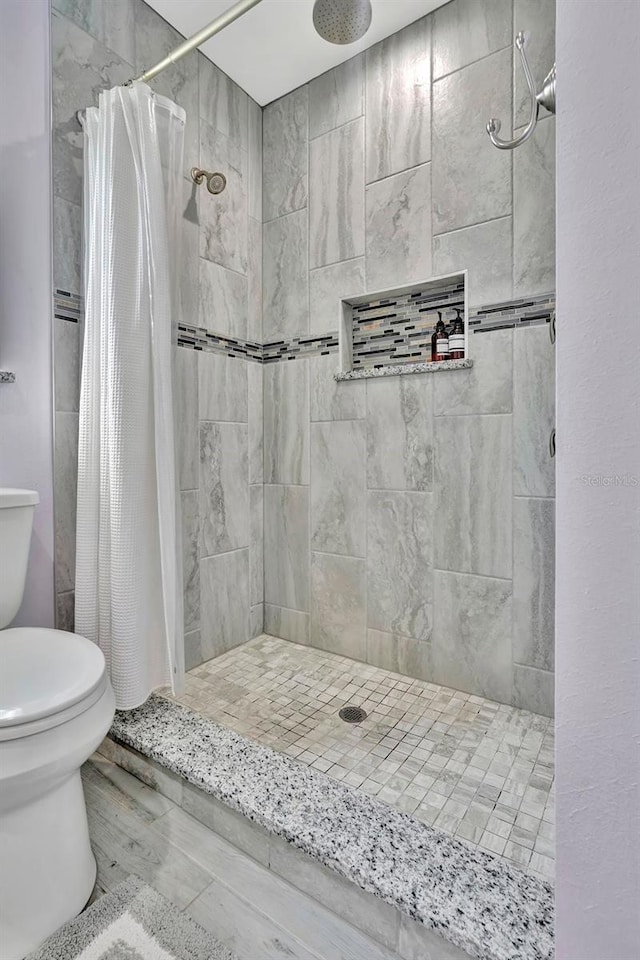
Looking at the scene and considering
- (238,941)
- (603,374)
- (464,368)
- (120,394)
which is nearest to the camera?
(603,374)

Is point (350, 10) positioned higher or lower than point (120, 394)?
higher

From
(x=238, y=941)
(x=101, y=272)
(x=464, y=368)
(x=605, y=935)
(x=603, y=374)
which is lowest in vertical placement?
(x=238, y=941)

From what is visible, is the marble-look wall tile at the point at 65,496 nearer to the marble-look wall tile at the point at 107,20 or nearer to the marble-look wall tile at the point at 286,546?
the marble-look wall tile at the point at 286,546

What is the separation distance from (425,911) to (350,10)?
2.40 m

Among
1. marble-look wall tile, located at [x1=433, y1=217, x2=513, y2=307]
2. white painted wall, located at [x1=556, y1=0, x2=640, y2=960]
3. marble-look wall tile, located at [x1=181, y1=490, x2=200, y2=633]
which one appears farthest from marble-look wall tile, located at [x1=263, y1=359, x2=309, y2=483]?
white painted wall, located at [x1=556, y1=0, x2=640, y2=960]

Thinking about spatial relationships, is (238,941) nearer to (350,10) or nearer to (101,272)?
(101,272)

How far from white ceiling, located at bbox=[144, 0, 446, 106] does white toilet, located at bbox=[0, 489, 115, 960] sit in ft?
6.99

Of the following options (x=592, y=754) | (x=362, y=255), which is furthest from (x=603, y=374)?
(x=362, y=255)

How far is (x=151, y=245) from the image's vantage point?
149cm

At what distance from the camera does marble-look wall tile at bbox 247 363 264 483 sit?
2248 millimetres

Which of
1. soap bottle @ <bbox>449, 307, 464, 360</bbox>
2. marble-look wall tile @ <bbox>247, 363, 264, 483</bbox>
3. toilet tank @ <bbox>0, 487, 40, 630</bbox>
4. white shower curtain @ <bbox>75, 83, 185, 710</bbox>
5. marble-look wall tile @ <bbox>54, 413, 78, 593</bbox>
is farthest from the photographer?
marble-look wall tile @ <bbox>247, 363, 264, 483</bbox>

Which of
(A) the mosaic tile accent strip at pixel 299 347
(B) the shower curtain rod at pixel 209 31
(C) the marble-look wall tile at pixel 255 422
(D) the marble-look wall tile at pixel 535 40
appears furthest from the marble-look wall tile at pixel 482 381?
(B) the shower curtain rod at pixel 209 31

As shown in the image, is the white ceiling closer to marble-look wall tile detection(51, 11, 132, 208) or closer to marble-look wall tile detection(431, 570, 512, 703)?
marble-look wall tile detection(51, 11, 132, 208)

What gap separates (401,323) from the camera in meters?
1.99
